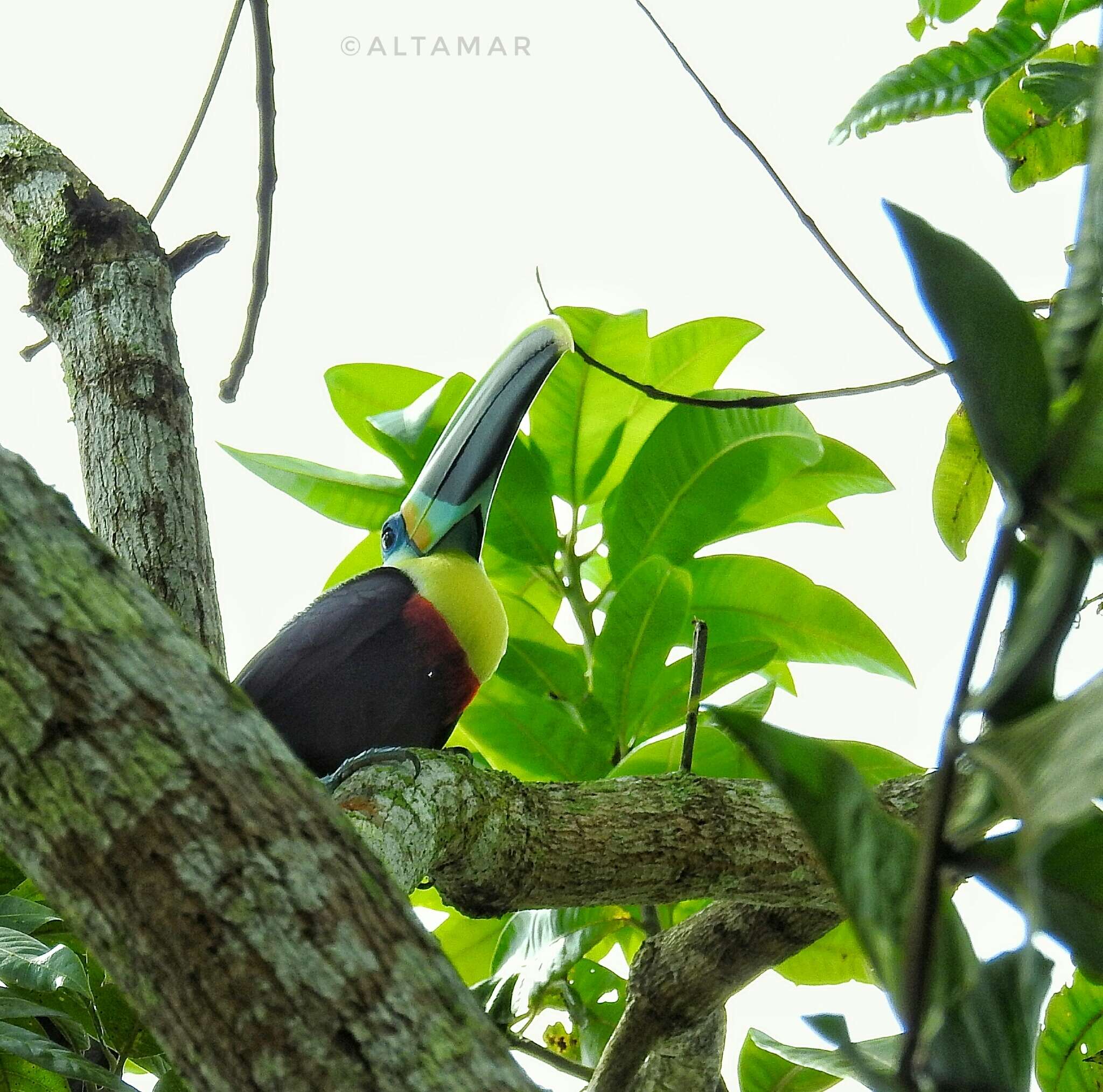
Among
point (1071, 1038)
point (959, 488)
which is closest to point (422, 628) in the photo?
point (959, 488)

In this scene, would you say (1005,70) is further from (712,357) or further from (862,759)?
(862,759)

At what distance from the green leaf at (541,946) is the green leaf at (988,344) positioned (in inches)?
41.9

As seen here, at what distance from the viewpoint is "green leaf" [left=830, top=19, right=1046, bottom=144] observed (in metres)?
1.33

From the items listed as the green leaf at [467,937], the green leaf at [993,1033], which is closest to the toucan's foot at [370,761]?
the green leaf at [467,937]

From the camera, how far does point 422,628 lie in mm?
1410

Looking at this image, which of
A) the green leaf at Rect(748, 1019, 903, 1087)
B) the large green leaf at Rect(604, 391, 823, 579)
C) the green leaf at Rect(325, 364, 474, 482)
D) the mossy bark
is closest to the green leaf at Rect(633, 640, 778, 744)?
the large green leaf at Rect(604, 391, 823, 579)

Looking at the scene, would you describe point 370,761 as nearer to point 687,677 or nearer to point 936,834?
point 687,677

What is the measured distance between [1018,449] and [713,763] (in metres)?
1.21

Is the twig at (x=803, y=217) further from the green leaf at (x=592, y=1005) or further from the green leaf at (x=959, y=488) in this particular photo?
the green leaf at (x=592, y=1005)

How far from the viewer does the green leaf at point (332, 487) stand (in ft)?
5.17

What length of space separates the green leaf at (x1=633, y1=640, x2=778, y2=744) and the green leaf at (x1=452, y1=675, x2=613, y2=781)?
67mm

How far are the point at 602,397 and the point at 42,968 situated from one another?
104 cm

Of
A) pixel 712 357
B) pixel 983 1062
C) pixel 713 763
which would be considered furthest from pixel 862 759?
pixel 983 1062

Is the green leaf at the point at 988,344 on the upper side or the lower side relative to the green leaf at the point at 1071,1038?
upper
